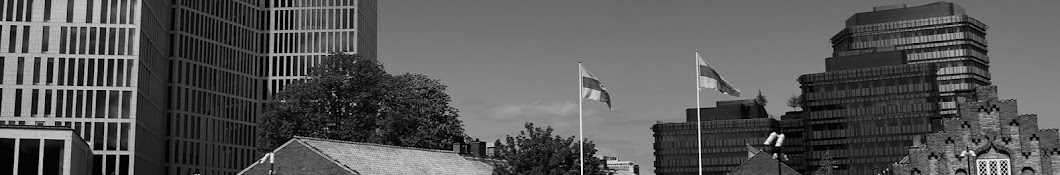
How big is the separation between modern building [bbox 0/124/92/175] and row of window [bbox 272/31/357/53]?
182 ft

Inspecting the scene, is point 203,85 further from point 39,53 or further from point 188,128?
point 39,53

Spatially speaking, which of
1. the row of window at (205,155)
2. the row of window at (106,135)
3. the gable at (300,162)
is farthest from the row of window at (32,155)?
the row of window at (205,155)

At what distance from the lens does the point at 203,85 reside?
13575 cm

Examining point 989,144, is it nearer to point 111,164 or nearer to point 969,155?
point 969,155

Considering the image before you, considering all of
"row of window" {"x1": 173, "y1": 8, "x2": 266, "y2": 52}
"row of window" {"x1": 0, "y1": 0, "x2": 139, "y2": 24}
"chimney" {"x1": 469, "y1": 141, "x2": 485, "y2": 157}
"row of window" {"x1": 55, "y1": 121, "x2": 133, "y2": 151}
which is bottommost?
"chimney" {"x1": 469, "y1": 141, "x2": 485, "y2": 157}

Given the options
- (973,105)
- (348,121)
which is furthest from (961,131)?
(348,121)

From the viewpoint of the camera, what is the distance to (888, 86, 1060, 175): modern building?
52.7m

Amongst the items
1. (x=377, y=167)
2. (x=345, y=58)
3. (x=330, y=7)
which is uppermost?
(x=330, y=7)

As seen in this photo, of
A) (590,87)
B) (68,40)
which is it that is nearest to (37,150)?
(68,40)

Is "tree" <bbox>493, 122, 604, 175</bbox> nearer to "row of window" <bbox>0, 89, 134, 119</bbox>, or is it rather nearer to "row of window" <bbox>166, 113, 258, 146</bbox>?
"row of window" <bbox>0, 89, 134, 119</bbox>

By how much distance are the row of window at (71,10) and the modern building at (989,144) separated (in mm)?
76443

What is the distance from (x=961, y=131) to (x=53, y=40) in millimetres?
79286

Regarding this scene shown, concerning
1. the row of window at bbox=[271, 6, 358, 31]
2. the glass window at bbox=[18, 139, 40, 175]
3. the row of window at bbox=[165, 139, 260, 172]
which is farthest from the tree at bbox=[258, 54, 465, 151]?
the row of window at bbox=[271, 6, 358, 31]

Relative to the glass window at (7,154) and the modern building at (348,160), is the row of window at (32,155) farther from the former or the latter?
the modern building at (348,160)
